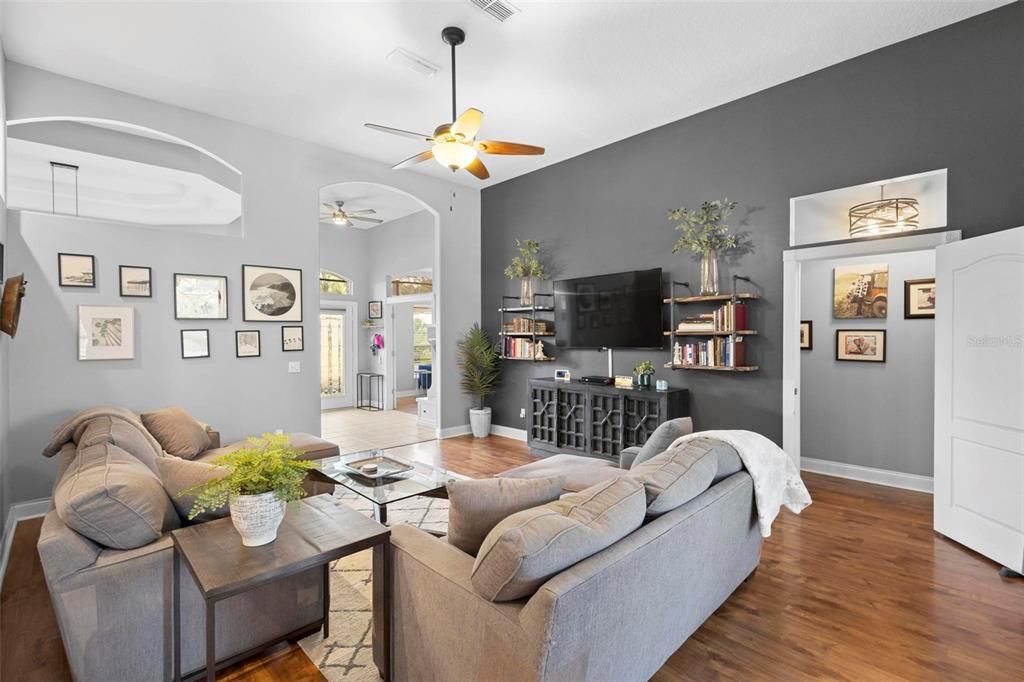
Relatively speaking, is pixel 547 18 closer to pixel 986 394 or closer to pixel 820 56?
pixel 820 56

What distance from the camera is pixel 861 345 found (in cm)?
497

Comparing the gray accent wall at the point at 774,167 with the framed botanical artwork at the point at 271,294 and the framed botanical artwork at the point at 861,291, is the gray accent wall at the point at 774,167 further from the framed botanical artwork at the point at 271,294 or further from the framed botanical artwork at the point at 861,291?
the framed botanical artwork at the point at 271,294

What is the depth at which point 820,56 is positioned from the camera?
405 cm

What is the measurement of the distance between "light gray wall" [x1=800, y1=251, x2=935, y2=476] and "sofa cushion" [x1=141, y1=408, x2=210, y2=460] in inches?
222

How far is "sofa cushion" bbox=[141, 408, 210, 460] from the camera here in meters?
3.85

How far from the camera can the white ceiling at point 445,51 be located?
3391mm

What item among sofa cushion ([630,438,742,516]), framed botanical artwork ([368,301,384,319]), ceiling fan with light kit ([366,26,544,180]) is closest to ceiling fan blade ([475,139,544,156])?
ceiling fan with light kit ([366,26,544,180])

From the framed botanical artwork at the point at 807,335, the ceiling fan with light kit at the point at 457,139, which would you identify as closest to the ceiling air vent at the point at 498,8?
the ceiling fan with light kit at the point at 457,139

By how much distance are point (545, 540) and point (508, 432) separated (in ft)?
18.2

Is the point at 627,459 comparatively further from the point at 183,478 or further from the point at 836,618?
the point at 183,478

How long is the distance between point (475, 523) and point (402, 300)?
7782 millimetres

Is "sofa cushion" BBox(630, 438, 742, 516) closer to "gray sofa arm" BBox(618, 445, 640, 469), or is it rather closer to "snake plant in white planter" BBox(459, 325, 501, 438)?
"gray sofa arm" BBox(618, 445, 640, 469)

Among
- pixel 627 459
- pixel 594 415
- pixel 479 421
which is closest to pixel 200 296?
pixel 479 421

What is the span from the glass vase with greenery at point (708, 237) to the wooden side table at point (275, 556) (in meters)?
3.91
